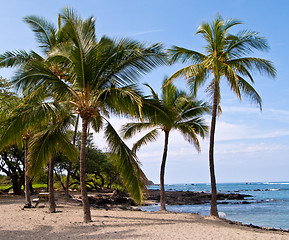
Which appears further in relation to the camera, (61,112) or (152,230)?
(61,112)

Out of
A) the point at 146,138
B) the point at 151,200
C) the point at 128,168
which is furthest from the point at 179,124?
the point at 151,200

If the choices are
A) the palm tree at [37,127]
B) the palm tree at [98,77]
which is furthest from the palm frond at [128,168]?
the palm tree at [37,127]

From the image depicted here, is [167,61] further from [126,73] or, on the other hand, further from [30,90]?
[30,90]

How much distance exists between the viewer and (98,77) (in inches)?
434

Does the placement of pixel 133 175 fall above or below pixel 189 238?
above

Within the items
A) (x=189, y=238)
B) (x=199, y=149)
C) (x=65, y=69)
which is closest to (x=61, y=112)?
(x=65, y=69)

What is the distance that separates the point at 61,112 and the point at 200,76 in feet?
22.3

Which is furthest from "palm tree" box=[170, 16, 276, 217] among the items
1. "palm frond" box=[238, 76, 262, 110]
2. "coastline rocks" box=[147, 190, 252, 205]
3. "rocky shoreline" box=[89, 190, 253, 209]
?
"coastline rocks" box=[147, 190, 252, 205]

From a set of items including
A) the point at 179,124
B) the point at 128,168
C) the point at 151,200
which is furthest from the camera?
the point at 151,200

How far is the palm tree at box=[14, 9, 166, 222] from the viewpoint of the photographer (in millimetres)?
10391

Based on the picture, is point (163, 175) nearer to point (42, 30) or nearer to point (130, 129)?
point (130, 129)

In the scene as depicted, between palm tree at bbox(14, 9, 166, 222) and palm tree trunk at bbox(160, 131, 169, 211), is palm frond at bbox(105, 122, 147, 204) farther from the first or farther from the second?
palm tree trunk at bbox(160, 131, 169, 211)

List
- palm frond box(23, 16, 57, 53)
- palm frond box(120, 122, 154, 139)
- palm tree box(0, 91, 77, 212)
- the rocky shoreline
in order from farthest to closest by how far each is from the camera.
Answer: the rocky shoreline, palm frond box(120, 122, 154, 139), palm frond box(23, 16, 57, 53), palm tree box(0, 91, 77, 212)

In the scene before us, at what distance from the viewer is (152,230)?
364 inches
